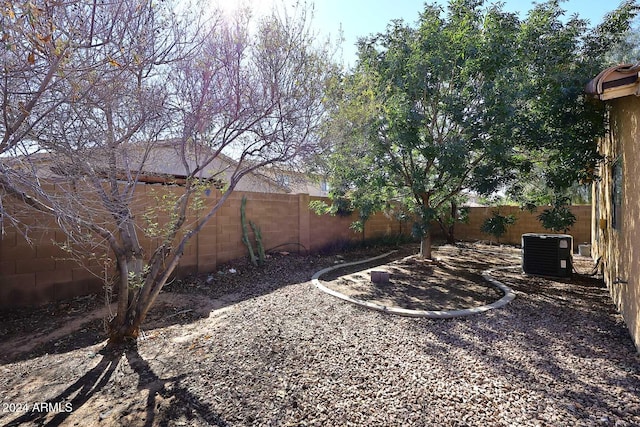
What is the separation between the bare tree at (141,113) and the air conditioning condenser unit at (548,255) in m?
5.51

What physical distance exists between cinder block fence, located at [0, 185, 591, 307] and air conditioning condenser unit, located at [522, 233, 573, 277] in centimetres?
568

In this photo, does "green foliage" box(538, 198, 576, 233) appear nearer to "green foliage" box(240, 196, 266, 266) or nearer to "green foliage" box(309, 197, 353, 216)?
"green foliage" box(309, 197, 353, 216)

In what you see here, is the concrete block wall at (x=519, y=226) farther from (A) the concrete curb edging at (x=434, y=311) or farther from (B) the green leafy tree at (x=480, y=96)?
(A) the concrete curb edging at (x=434, y=311)

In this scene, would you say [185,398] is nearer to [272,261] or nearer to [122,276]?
[122,276]

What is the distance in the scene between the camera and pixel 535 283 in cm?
625

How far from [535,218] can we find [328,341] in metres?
12.0

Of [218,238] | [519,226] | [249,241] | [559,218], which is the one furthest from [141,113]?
[519,226]

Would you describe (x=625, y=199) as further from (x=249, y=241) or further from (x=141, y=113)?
(x=249, y=241)

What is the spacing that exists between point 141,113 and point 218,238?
4071mm

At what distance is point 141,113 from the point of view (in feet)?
12.5

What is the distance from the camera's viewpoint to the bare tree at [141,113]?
A: 2.55m

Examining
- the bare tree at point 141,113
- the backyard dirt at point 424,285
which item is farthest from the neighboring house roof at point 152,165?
the backyard dirt at point 424,285

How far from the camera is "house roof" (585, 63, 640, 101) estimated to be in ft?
10.0

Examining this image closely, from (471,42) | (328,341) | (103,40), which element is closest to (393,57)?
(471,42)
